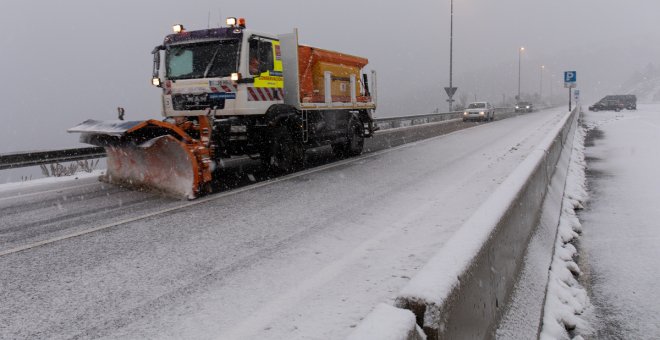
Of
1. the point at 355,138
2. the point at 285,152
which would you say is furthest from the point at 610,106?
the point at 285,152

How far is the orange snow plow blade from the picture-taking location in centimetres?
776

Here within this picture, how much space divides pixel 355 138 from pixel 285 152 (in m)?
3.88

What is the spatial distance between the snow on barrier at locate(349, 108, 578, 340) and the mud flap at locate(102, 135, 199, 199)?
5.16 meters

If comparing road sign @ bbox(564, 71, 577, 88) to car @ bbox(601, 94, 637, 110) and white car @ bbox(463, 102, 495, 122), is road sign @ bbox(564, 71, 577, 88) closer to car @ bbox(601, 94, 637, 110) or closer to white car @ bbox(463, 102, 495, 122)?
white car @ bbox(463, 102, 495, 122)

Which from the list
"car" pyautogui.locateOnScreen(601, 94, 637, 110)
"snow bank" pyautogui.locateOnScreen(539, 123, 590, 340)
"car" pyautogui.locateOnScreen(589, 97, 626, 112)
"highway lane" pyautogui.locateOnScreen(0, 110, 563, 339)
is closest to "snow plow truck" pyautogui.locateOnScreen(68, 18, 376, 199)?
"highway lane" pyautogui.locateOnScreen(0, 110, 563, 339)

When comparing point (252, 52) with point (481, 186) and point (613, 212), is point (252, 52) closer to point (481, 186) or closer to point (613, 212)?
point (481, 186)

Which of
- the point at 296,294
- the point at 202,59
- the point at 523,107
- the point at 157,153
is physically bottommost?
the point at 296,294

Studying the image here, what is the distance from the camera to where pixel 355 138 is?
13859 millimetres

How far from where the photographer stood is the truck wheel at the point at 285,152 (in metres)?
10.1

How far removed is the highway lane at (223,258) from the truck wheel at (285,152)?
4.19ft

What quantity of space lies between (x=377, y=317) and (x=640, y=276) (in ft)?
12.7

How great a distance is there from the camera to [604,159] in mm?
12891

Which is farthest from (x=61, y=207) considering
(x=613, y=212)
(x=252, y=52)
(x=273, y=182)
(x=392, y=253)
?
(x=613, y=212)

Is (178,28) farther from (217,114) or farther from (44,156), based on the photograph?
(44,156)
